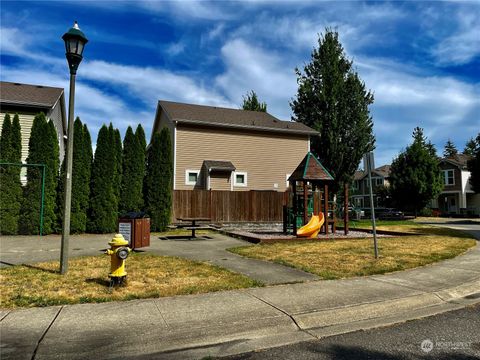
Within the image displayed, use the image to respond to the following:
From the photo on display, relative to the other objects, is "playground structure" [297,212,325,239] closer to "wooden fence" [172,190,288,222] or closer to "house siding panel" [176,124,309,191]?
"wooden fence" [172,190,288,222]

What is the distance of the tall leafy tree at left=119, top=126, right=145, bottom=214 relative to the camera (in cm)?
1756

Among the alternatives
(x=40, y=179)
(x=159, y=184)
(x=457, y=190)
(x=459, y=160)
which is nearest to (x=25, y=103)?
(x=40, y=179)

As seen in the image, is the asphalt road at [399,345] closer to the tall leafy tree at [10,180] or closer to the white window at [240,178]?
the tall leafy tree at [10,180]

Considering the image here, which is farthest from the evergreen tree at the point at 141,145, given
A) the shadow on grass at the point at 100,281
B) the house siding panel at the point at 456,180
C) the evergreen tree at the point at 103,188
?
the house siding panel at the point at 456,180

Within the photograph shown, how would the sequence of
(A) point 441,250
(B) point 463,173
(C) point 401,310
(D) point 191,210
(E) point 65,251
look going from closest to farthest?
(C) point 401,310 < (E) point 65,251 < (A) point 441,250 < (D) point 191,210 < (B) point 463,173

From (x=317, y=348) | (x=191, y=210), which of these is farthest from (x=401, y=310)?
(x=191, y=210)

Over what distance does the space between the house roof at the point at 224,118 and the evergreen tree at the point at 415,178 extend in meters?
20.6

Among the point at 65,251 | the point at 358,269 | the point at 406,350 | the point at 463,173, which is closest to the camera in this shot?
the point at 406,350

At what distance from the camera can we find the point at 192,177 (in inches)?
998

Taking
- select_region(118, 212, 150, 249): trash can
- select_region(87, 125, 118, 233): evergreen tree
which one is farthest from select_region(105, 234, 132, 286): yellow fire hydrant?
select_region(87, 125, 118, 233): evergreen tree

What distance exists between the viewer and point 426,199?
44.8 m

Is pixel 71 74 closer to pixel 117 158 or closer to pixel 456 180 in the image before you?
pixel 117 158

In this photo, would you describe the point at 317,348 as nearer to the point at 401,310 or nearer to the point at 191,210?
the point at 401,310

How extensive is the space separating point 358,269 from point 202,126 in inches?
756
